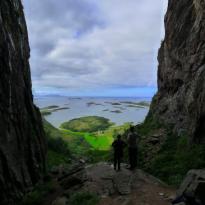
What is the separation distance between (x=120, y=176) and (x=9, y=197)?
8.42 m

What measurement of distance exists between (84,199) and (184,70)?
23.8 m

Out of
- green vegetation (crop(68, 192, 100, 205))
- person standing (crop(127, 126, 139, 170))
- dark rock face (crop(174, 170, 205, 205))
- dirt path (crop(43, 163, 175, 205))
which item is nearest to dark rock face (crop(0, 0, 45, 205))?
dirt path (crop(43, 163, 175, 205))

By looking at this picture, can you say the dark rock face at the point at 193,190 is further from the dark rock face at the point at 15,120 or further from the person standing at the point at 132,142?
the dark rock face at the point at 15,120

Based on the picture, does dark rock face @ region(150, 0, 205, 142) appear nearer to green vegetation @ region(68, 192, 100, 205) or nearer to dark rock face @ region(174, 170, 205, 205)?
dark rock face @ region(174, 170, 205, 205)

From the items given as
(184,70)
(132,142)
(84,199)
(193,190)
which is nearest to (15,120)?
(132,142)

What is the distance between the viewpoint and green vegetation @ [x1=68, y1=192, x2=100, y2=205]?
1857cm

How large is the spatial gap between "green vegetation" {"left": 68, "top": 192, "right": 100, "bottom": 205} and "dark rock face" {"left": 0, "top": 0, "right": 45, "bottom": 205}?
6.19 metres

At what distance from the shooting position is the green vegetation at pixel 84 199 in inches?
731

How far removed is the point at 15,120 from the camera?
26.5 meters

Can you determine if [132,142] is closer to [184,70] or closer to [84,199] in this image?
[84,199]

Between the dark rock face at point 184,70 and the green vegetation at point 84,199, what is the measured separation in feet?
38.5

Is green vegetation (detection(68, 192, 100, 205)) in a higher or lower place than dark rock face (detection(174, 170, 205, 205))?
lower

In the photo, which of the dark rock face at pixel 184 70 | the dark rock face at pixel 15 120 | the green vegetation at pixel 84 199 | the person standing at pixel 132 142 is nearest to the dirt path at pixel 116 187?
the green vegetation at pixel 84 199

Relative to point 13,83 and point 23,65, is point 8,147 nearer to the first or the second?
point 13,83
